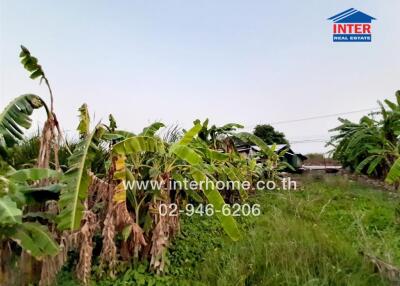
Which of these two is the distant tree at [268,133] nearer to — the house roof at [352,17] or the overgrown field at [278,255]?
the house roof at [352,17]

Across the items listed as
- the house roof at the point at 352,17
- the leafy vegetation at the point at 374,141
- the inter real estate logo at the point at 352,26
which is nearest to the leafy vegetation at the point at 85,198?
the inter real estate logo at the point at 352,26

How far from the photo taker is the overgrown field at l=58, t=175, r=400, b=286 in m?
3.48

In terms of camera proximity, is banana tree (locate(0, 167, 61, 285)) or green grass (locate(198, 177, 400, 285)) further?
green grass (locate(198, 177, 400, 285))

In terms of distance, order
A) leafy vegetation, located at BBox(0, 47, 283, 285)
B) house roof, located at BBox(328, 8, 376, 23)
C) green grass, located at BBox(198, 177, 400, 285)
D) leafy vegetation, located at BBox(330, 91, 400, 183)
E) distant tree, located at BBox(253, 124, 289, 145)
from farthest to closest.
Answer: distant tree, located at BBox(253, 124, 289, 145), leafy vegetation, located at BBox(330, 91, 400, 183), house roof, located at BBox(328, 8, 376, 23), green grass, located at BBox(198, 177, 400, 285), leafy vegetation, located at BBox(0, 47, 283, 285)

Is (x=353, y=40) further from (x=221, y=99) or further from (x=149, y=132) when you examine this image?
(x=149, y=132)

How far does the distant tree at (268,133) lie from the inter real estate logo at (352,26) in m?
20.0

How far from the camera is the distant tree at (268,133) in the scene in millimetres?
27281

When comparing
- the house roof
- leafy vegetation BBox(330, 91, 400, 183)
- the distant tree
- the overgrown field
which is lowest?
the overgrown field

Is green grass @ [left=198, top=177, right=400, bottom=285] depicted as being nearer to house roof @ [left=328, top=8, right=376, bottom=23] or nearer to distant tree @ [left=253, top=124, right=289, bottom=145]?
house roof @ [left=328, top=8, right=376, bottom=23]

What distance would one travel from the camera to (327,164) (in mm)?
17281

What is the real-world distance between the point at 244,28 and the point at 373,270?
17.9ft

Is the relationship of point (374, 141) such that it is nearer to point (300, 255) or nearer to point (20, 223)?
point (300, 255)

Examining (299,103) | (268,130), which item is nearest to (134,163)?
(299,103)

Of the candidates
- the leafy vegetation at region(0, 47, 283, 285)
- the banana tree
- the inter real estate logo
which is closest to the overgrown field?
the leafy vegetation at region(0, 47, 283, 285)
